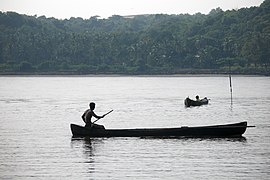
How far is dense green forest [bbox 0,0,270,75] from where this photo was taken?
15175cm

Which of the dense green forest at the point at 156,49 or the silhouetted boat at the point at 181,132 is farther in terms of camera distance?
the dense green forest at the point at 156,49

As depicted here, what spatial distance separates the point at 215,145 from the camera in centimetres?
2797

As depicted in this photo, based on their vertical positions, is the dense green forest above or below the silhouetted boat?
above

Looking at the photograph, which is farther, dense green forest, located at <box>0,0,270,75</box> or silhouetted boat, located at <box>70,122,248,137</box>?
dense green forest, located at <box>0,0,270,75</box>

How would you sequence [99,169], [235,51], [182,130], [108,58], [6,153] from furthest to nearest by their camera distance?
[108,58]
[235,51]
[182,130]
[6,153]
[99,169]

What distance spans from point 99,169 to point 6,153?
6.39m

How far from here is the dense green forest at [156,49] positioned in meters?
152

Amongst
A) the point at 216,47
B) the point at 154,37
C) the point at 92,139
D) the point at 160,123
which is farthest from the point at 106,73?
the point at 92,139

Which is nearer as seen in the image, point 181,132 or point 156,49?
point 181,132

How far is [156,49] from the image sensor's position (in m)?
156

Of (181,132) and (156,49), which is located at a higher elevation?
(156,49)

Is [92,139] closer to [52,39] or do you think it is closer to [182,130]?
[182,130]

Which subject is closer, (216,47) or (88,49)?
(216,47)

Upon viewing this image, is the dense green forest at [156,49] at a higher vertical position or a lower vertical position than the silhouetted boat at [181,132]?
higher
